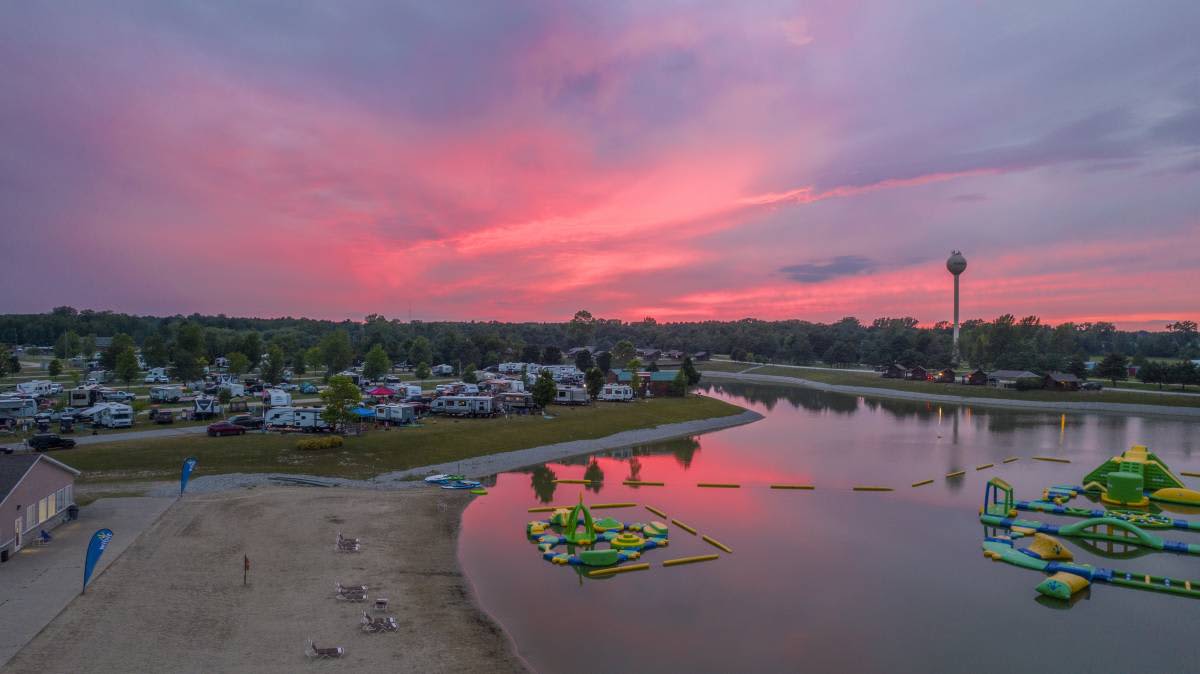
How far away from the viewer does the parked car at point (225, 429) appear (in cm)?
3938

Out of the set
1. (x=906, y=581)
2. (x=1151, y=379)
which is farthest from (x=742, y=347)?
(x=906, y=581)

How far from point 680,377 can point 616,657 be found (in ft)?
194

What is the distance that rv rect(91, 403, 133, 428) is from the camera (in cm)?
4094

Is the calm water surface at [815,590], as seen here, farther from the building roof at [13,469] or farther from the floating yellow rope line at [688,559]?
the building roof at [13,469]

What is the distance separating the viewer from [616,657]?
1686 centimetres

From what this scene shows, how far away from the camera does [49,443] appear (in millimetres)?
34625

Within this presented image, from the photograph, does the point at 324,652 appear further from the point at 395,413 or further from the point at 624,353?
the point at 624,353

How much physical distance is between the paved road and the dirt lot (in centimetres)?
39

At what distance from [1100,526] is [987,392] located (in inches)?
2640

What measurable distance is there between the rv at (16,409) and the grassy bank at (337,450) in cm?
1230

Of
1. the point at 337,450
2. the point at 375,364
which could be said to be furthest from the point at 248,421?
the point at 375,364

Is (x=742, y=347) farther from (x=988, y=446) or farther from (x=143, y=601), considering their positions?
(x=143, y=601)

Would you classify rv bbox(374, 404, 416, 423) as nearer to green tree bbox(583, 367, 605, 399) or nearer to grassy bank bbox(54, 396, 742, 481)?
grassy bank bbox(54, 396, 742, 481)

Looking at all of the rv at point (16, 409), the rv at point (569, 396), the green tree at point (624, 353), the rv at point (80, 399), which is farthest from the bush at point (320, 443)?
the green tree at point (624, 353)
